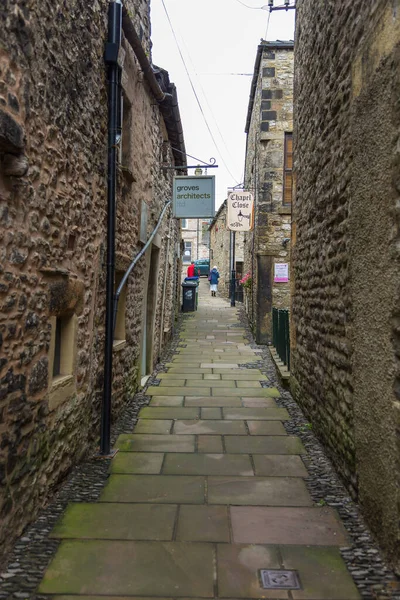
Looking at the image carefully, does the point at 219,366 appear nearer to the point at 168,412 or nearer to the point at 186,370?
the point at 186,370

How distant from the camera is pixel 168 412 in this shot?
520cm

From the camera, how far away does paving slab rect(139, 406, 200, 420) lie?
199 inches

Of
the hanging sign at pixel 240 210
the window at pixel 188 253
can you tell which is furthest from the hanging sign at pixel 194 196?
the window at pixel 188 253

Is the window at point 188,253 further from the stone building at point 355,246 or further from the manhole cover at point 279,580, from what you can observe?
the manhole cover at point 279,580

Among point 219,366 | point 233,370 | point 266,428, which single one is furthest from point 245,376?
point 266,428

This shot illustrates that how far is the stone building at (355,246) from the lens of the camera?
95.4 inches

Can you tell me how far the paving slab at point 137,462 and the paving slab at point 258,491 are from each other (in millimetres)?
511

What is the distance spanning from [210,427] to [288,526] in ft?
6.34

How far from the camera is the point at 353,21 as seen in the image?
3.21m

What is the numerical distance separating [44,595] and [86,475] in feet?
4.58

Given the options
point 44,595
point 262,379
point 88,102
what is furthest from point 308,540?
point 262,379

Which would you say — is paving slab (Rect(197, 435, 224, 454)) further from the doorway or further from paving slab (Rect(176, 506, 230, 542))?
the doorway

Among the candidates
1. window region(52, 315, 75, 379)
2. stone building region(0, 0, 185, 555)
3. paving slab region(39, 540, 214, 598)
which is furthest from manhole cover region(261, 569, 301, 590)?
window region(52, 315, 75, 379)

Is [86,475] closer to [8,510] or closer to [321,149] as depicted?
[8,510]
